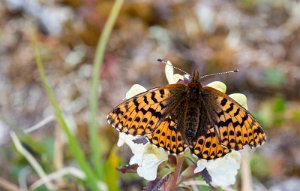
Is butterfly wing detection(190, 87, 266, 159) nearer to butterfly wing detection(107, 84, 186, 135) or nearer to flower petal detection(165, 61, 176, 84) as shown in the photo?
butterfly wing detection(107, 84, 186, 135)

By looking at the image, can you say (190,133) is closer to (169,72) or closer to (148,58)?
(169,72)

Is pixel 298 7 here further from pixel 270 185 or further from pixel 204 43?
pixel 270 185

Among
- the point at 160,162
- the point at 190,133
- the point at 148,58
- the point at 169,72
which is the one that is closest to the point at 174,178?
the point at 160,162

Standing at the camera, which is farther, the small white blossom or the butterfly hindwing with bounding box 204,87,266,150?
the small white blossom

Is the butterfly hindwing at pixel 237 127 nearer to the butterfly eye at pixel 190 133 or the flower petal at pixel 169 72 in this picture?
the butterfly eye at pixel 190 133

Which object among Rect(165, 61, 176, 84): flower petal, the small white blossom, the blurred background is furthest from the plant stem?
the blurred background
